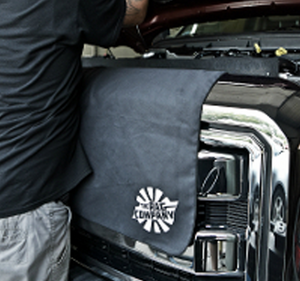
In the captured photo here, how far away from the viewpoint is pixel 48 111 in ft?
3.17

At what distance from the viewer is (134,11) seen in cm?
111

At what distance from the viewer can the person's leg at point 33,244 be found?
96 cm

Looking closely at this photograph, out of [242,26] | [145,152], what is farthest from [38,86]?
[242,26]

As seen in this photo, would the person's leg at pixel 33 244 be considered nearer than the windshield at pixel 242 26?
Yes

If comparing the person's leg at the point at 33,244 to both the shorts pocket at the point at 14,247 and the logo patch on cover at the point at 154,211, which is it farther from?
the logo patch on cover at the point at 154,211

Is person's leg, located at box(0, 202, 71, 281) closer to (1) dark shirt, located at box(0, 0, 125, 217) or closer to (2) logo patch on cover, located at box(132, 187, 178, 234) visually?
(1) dark shirt, located at box(0, 0, 125, 217)

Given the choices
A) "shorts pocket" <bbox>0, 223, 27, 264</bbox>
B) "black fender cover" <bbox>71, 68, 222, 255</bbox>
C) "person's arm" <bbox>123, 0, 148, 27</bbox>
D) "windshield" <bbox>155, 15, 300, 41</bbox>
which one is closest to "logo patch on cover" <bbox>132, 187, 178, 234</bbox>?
"black fender cover" <bbox>71, 68, 222, 255</bbox>

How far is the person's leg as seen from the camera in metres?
0.96

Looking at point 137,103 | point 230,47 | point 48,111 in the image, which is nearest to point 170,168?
point 137,103

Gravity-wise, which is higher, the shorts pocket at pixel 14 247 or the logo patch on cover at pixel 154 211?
the logo patch on cover at pixel 154 211

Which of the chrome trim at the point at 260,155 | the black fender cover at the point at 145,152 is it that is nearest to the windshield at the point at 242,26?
the black fender cover at the point at 145,152

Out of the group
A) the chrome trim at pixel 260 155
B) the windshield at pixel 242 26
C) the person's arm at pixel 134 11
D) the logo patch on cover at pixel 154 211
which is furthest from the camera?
the windshield at pixel 242 26

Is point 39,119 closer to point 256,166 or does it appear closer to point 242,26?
point 256,166

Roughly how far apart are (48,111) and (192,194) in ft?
1.47
